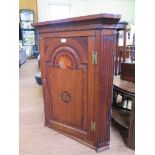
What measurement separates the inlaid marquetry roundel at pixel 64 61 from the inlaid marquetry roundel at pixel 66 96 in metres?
0.24

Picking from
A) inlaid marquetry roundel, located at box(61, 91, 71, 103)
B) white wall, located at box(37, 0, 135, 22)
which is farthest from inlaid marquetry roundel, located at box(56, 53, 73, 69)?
white wall, located at box(37, 0, 135, 22)

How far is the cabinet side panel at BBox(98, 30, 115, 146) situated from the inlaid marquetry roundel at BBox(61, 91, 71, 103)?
0.35m

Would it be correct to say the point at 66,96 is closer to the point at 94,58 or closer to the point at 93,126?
the point at 93,126

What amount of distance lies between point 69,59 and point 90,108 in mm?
453

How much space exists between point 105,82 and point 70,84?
0.35 m

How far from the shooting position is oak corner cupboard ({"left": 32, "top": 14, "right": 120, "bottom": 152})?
1522mm

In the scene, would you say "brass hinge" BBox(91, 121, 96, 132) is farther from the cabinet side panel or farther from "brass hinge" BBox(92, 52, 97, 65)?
"brass hinge" BBox(92, 52, 97, 65)

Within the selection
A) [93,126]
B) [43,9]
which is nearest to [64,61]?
[93,126]

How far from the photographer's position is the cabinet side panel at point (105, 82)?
1.52m

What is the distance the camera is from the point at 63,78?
73.2 inches

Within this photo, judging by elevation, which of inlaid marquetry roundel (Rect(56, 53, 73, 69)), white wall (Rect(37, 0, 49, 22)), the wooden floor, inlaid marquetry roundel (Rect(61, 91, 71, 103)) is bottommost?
the wooden floor

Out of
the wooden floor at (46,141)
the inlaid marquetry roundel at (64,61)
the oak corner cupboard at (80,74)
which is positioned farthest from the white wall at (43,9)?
the inlaid marquetry roundel at (64,61)
